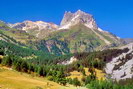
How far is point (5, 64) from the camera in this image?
171750mm

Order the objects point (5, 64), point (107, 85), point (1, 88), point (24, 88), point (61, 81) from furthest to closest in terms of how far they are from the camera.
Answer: point (107, 85) → point (5, 64) → point (61, 81) → point (24, 88) → point (1, 88)

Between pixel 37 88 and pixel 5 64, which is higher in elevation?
pixel 5 64

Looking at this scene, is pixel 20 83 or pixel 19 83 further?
pixel 20 83

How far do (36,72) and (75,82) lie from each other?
30383 mm

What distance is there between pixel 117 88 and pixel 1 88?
122 metres

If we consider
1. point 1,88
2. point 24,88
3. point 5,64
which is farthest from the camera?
point 5,64

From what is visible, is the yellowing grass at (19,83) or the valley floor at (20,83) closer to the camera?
the yellowing grass at (19,83)

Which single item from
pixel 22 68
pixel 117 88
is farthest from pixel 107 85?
pixel 22 68

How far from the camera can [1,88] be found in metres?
73.7

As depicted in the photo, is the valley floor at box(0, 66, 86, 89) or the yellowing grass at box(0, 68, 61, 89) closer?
the yellowing grass at box(0, 68, 61, 89)

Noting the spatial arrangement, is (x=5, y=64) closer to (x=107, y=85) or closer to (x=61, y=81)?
(x=61, y=81)

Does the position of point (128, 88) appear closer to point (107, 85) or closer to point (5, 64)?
point (107, 85)

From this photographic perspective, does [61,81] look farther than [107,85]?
No

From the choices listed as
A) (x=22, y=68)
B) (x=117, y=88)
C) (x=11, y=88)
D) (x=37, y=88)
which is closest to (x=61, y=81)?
(x=22, y=68)
